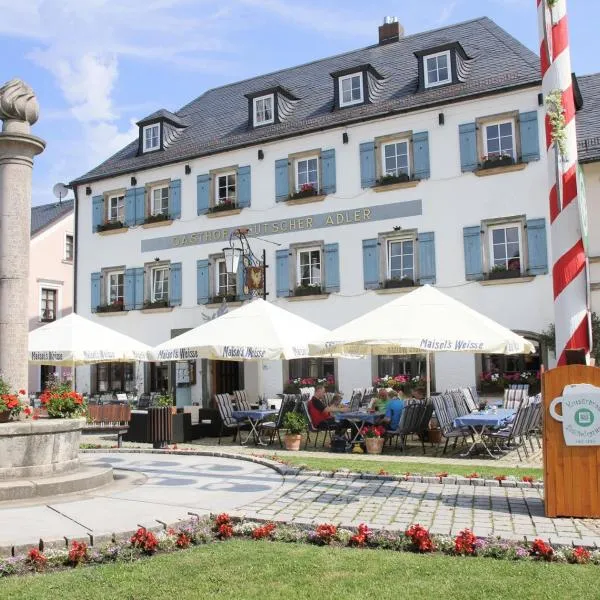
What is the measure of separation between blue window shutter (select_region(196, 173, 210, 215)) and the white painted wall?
0.73 ft

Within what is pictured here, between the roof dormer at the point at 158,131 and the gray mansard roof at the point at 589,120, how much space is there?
13.5 metres

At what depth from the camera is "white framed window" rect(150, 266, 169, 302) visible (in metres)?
24.1

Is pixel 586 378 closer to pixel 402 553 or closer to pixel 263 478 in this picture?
pixel 402 553

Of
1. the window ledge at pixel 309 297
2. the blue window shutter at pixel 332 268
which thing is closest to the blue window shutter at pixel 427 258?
the blue window shutter at pixel 332 268

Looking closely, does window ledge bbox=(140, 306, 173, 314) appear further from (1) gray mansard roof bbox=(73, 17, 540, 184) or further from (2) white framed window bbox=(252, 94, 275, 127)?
(2) white framed window bbox=(252, 94, 275, 127)

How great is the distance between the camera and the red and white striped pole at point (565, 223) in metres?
7.13

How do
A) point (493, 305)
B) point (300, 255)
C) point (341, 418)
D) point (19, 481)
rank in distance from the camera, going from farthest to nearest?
point (300, 255) < point (493, 305) < point (341, 418) < point (19, 481)

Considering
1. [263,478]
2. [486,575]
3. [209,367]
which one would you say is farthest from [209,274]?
[486,575]

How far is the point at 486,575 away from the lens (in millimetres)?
4781

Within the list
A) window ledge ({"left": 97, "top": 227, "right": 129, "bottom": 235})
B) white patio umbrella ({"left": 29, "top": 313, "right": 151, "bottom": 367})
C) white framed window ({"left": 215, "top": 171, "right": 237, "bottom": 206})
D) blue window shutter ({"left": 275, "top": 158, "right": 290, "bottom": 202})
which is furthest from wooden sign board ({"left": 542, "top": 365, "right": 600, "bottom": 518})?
window ledge ({"left": 97, "top": 227, "right": 129, "bottom": 235})

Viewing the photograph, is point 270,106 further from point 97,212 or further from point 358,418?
point 358,418

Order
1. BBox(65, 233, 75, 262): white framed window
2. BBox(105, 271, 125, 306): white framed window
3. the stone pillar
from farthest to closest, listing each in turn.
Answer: BBox(65, 233, 75, 262): white framed window < BBox(105, 271, 125, 306): white framed window < the stone pillar

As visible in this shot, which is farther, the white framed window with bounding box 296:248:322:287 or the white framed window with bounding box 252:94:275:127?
the white framed window with bounding box 252:94:275:127

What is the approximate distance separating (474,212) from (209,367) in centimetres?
956
